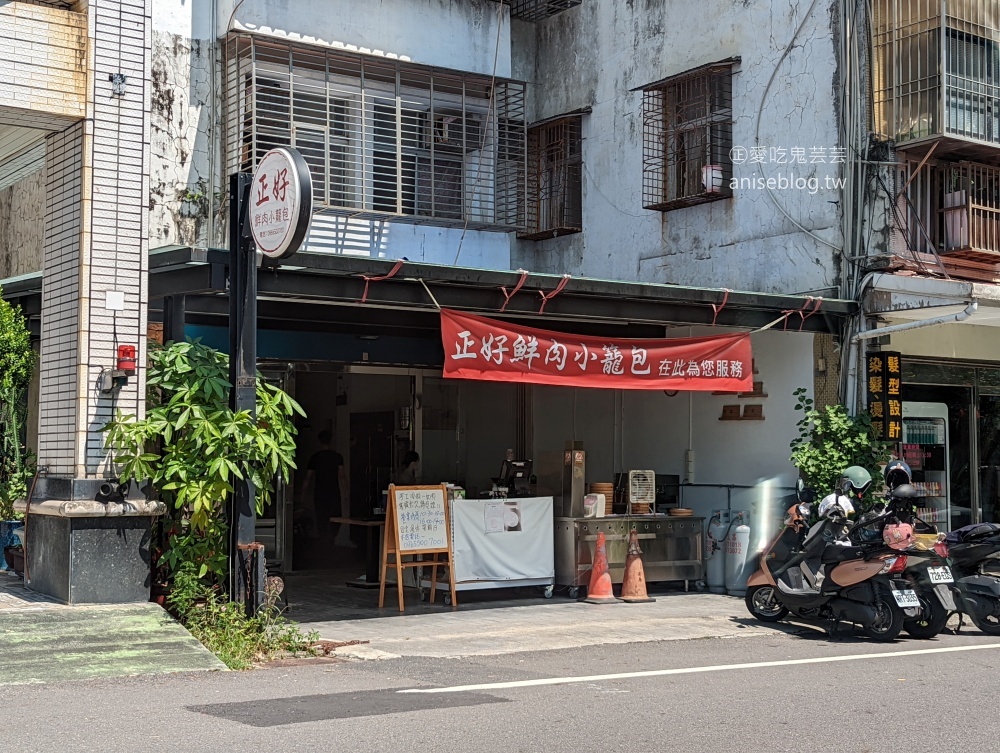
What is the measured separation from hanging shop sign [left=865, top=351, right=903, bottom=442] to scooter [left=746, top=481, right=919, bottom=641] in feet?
9.14

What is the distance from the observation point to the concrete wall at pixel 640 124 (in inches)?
639

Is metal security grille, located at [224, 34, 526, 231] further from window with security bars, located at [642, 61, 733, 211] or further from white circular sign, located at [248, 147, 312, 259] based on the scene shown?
white circular sign, located at [248, 147, 312, 259]

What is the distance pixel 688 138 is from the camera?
17984 mm

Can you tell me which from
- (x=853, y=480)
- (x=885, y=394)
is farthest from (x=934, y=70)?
(x=853, y=480)

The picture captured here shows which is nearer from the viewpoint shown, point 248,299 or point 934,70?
point 248,299

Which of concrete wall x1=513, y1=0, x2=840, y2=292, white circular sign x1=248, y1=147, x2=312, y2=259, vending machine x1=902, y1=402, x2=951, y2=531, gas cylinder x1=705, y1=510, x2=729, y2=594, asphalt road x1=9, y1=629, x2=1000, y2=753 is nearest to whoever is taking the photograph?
asphalt road x1=9, y1=629, x2=1000, y2=753

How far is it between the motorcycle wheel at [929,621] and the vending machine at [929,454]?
515cm

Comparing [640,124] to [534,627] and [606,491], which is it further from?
[534,627]

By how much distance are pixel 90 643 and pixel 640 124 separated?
12150 mm

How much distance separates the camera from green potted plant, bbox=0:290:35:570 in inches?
536

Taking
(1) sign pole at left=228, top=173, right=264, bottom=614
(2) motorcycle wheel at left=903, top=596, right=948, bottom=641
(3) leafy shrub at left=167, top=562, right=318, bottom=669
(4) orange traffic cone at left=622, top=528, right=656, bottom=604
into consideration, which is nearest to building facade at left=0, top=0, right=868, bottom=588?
(1) sign pole at left=228, top=173, right=264, bottom=614

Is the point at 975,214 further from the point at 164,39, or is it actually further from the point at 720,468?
the point at 164,39

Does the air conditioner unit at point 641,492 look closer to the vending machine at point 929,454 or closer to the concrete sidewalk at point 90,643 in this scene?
the vending machine at point 929,454

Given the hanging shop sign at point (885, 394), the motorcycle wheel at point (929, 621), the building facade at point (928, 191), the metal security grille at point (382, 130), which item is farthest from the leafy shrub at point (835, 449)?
the metal security grille at point (382, 130)
